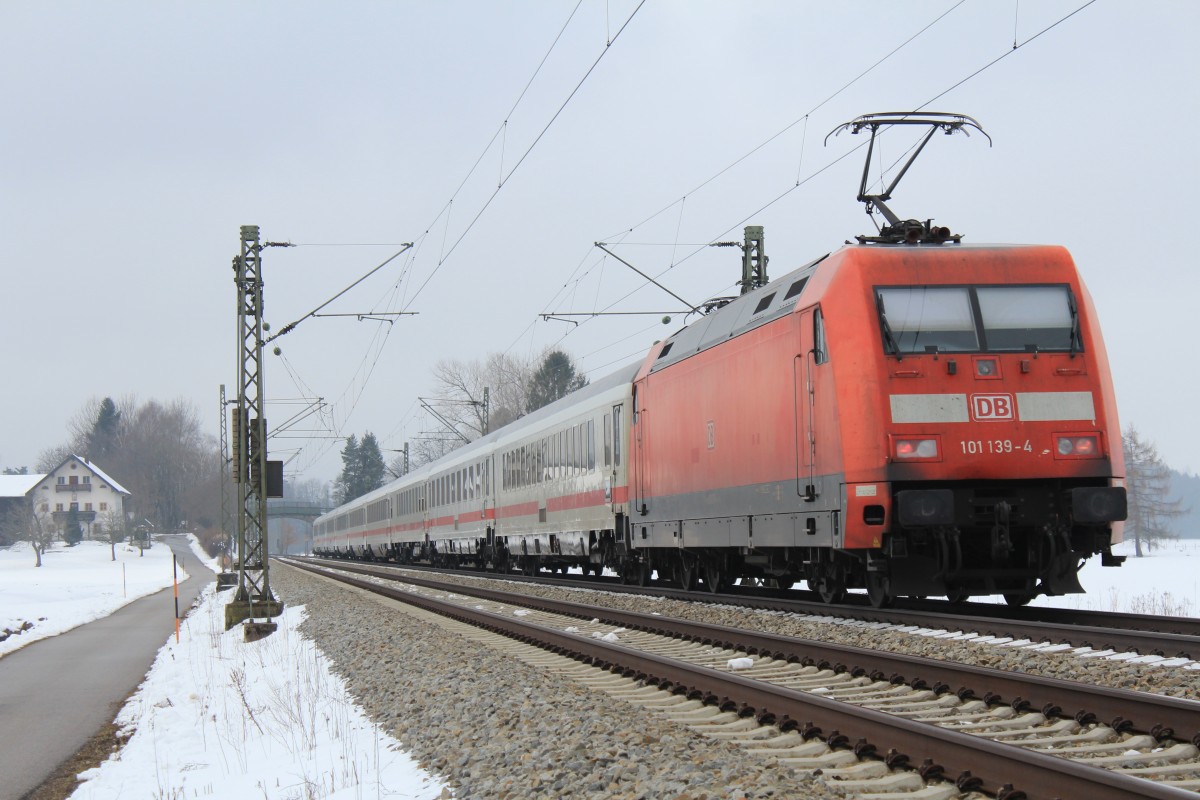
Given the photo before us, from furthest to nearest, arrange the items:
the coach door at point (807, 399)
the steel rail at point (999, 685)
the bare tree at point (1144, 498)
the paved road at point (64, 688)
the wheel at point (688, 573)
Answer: the bare tree at point (1144, 498)
the wheel at point (688, 573)
the coach door at point (807, 399)
the paved road at point (64, 688)
the steel rail at point (999, 685)

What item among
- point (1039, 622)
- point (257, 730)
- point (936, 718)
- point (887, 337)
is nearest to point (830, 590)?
point (1039, 622)

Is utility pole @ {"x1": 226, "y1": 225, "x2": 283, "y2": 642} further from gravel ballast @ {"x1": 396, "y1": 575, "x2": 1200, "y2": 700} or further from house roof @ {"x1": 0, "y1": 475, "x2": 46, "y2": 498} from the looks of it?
house roof @ {"x1": 0, "y1": 475, "x2": 46, "y2": 498}

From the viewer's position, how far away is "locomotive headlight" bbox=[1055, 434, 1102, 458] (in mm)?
11461

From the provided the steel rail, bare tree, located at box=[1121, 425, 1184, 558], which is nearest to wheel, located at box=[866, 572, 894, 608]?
the steel rail

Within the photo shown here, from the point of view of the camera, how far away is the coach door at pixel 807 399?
12320 millimetres

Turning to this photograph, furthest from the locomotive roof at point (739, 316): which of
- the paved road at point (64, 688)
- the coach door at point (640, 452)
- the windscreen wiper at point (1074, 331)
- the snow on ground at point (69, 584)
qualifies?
the snow on ground at point (69, 584)

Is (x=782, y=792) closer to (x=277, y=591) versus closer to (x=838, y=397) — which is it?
(x=838, y=397)

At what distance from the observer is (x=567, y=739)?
679cm

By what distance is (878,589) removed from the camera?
1262cm

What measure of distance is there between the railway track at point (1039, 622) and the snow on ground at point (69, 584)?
17.3 metres

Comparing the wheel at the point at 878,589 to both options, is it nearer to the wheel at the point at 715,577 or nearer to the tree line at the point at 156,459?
the wheel at the point at 715,577

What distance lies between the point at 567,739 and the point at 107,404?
159749 millimetres

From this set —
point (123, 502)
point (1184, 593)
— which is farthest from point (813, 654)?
point (123, 502)

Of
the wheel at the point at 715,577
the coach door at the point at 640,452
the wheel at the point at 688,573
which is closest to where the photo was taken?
the wheel at the point at 715,577
